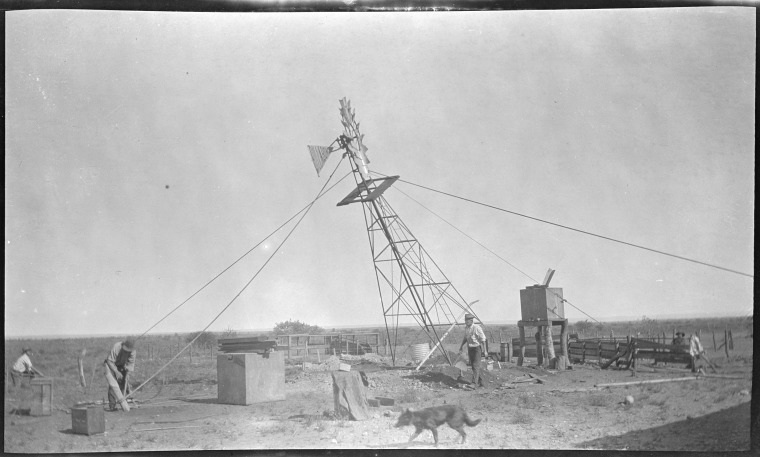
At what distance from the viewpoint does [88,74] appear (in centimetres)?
1059

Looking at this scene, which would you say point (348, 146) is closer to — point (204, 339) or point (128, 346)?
point (204, 339)

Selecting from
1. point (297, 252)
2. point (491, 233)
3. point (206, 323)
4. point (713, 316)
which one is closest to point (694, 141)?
point (713, 316)

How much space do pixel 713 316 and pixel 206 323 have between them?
8123 millimetres

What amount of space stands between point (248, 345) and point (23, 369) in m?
3.46

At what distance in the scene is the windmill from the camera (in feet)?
37.0

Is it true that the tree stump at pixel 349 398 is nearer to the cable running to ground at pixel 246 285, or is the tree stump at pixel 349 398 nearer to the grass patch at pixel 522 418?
the cable running to ground at pixel 246 285

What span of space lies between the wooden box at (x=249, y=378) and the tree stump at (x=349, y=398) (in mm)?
1136

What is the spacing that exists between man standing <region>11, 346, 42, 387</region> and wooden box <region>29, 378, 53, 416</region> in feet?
0.67

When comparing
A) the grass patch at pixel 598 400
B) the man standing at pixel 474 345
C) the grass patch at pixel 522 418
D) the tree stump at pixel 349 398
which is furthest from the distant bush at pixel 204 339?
the grass patch at pixel 598 400

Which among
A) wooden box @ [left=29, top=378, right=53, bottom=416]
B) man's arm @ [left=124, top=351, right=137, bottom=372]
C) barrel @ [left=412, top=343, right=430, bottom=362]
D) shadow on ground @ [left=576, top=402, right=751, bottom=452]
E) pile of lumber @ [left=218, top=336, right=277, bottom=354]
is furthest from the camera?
barrel @ [left=412, top=343, right=430, bottom=362]

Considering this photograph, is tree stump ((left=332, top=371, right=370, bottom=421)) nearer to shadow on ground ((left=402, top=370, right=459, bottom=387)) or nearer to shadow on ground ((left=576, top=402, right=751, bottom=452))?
shadow on ground ((left=402, top=370, right=459, bottom=387))

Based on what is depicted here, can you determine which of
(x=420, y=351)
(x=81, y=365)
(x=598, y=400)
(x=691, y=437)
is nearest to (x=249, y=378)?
(x=81, y=365)

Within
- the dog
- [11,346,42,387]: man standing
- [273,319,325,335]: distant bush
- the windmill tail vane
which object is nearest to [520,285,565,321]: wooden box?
the dog

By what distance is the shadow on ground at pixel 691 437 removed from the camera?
392 inches
